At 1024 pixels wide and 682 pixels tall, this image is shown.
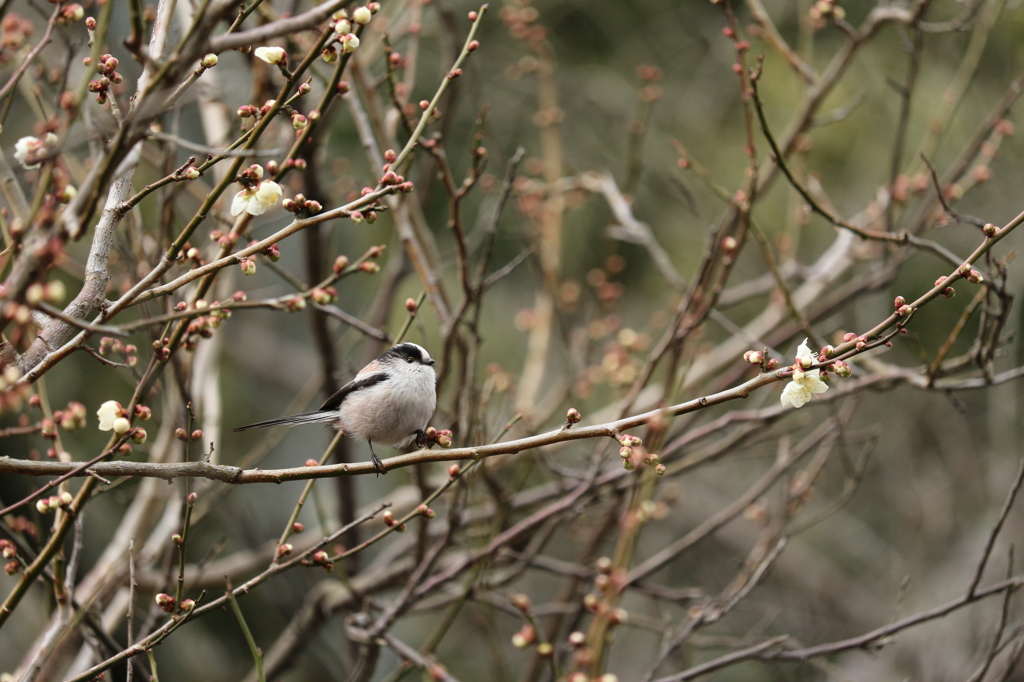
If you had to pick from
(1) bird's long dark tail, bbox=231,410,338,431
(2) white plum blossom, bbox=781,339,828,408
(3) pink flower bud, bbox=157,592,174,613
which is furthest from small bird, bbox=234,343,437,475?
(2) white plum blossom, bbox=781,339,828,408

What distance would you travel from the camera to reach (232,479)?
6.26 ft

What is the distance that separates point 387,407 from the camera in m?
3.05

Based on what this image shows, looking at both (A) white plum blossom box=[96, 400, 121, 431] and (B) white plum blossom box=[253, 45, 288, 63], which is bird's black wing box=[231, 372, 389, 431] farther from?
(B) white plum blossom box=[253, 45, 288, 63]

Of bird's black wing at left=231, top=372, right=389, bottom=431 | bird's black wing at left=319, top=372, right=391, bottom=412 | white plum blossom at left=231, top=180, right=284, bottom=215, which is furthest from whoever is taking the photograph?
bird's black wing at left=319, top=372, right=391, bottom=412

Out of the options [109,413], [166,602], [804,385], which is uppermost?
[804,385]

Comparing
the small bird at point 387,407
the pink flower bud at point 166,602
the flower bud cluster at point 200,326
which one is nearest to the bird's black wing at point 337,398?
the small bird at point 387,407

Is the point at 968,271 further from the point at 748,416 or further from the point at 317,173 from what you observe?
the point at 317,173

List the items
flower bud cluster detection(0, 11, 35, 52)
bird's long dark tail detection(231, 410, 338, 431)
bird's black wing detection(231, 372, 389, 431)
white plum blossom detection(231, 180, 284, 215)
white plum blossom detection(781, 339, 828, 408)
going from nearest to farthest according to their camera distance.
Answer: white plum blossom detection(781, 339, 828, 408), white plum blossom detection(231, 180, 284, 215), flower bud cluster detection(0, 11, 35, 52), bird's long dark tail detection(231, 410, 338, 431), bird's black wing detection(231, 372, 389, 431)

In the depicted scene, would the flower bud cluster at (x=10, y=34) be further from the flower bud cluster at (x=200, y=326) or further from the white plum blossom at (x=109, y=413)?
the white plum blossom at (x=109, y=413)

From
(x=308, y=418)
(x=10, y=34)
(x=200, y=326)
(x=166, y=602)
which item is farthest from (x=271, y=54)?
(x=308, y=418)

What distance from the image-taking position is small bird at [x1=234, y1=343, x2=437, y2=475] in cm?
306

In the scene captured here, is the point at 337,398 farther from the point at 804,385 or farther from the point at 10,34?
the point at 804,385

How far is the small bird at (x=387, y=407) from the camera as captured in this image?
10.0 feet

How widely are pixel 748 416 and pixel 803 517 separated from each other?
15.8 ft
